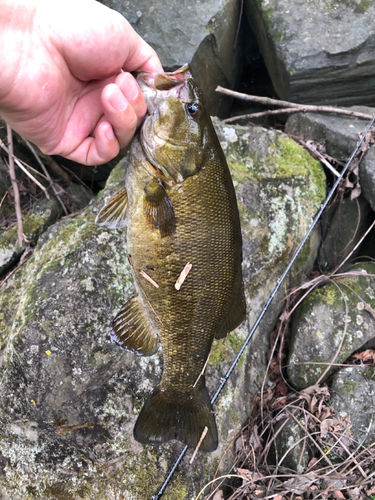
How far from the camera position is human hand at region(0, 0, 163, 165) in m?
1.60

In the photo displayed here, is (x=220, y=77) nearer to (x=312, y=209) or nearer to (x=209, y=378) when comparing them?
(x=312, y=209)

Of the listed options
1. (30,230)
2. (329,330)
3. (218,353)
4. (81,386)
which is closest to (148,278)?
(81,386)

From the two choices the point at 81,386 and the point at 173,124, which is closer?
the point at 173,124

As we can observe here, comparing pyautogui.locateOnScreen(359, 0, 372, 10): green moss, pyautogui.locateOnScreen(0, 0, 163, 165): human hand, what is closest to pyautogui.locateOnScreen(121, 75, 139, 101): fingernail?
pyautogui.locateOnScreen(0, 0, 163, 165): human hand

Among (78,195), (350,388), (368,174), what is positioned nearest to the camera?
(350,388)

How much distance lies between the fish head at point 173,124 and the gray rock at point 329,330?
6.61ft

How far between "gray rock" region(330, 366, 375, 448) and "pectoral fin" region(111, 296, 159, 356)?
6.08ft

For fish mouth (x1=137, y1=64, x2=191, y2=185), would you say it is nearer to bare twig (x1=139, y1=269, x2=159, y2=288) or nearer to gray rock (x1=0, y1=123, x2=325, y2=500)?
bare twig (x1=139, y1=269, x2=159, y2=288)

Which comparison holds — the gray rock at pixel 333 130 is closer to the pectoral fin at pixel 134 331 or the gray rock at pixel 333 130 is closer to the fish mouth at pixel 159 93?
the fish mouth at pixel 159 93

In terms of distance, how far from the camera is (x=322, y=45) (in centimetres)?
353

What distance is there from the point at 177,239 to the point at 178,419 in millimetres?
1143

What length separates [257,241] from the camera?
2900 mm

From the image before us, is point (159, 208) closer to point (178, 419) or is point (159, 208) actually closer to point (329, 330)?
Result: point (178, 419)

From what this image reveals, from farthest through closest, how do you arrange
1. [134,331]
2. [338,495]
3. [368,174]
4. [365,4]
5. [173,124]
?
[365,4] → [368,174] → [338,495] → [134,331] → [173,124]
